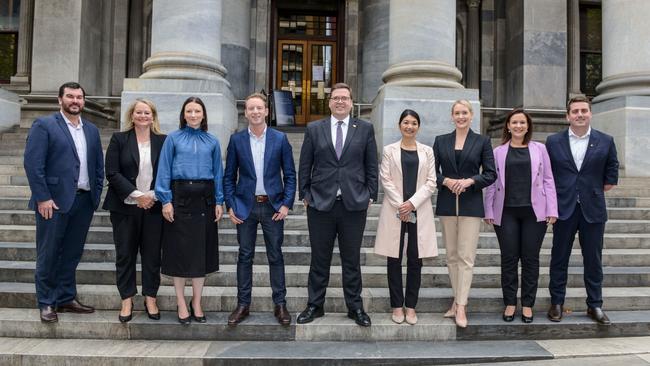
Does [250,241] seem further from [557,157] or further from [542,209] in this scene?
[557,157]

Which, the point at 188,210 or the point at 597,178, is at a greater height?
the point at 597,178

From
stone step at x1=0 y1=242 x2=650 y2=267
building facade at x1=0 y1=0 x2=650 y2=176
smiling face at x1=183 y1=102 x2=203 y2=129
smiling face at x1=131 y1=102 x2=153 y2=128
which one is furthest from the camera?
building facade at x1=0 y1=0 x2=650 y2=176

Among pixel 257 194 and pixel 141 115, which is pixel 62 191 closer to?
pixel 141 115

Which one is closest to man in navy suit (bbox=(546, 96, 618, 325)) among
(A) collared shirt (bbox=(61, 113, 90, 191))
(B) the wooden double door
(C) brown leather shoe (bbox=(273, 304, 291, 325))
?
(C) brown leather shoe (bbox=(273, 304, 291, 325))

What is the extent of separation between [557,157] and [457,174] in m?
1.09

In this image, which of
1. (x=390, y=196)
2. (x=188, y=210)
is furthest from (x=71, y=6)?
(x=390, y=196)

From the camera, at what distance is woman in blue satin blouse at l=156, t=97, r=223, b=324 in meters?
4.57

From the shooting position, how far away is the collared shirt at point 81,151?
16.0 feet

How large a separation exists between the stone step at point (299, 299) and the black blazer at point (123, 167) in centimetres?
108

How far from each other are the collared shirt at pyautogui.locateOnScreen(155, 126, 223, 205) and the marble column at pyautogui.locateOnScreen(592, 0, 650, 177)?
8.27m

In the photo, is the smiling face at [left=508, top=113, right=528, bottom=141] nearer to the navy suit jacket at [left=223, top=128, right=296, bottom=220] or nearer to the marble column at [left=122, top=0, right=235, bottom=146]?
the navy suit jacket at [left=223, top=128, right=296, bottom=220]

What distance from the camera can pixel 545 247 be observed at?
6.65m

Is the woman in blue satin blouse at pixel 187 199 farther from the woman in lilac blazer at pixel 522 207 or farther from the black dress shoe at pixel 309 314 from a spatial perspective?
the woman in lilac blazer at pixel 522 207

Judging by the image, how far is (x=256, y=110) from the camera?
472cm
